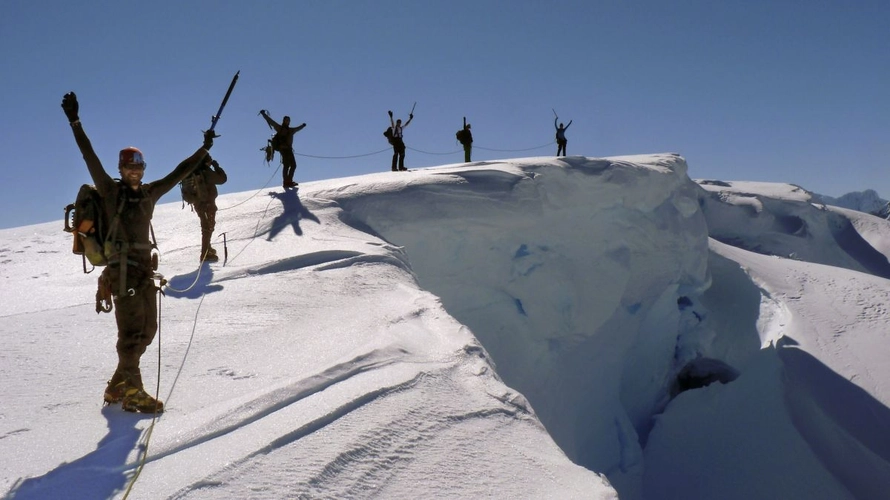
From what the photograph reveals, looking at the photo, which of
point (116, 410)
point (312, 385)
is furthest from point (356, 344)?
point (116, 410)

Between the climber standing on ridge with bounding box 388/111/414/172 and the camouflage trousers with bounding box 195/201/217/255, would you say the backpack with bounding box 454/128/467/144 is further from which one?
the camouflage trousers with bounding box 195/201/217/255

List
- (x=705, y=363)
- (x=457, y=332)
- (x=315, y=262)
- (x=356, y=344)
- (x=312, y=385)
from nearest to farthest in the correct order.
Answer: (x=312, y=385) → (x=356, y=344) → (x=457, y=332) → (x=315, y=262) → (x=705, y=363)

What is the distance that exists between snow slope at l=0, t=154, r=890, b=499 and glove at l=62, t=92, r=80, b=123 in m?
1.38

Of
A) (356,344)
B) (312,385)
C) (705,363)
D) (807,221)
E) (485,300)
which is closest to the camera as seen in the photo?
(312,385)

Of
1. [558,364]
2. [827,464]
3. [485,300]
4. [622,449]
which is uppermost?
[485,300]

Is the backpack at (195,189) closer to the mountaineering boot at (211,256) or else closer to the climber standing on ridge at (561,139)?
the mountaineering boot at (211,256)

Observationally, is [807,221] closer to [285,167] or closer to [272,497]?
[285,167]

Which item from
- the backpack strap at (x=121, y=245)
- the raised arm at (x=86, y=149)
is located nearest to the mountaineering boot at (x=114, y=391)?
the backpack strap at (x=121, y=245)

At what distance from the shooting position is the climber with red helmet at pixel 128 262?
2.95 m

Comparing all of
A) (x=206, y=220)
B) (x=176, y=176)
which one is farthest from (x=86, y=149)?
(x=206, y=220)

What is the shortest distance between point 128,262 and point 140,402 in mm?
692

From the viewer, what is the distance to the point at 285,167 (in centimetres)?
955

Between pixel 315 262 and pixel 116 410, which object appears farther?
pixel 315 262

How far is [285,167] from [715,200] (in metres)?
19.1
